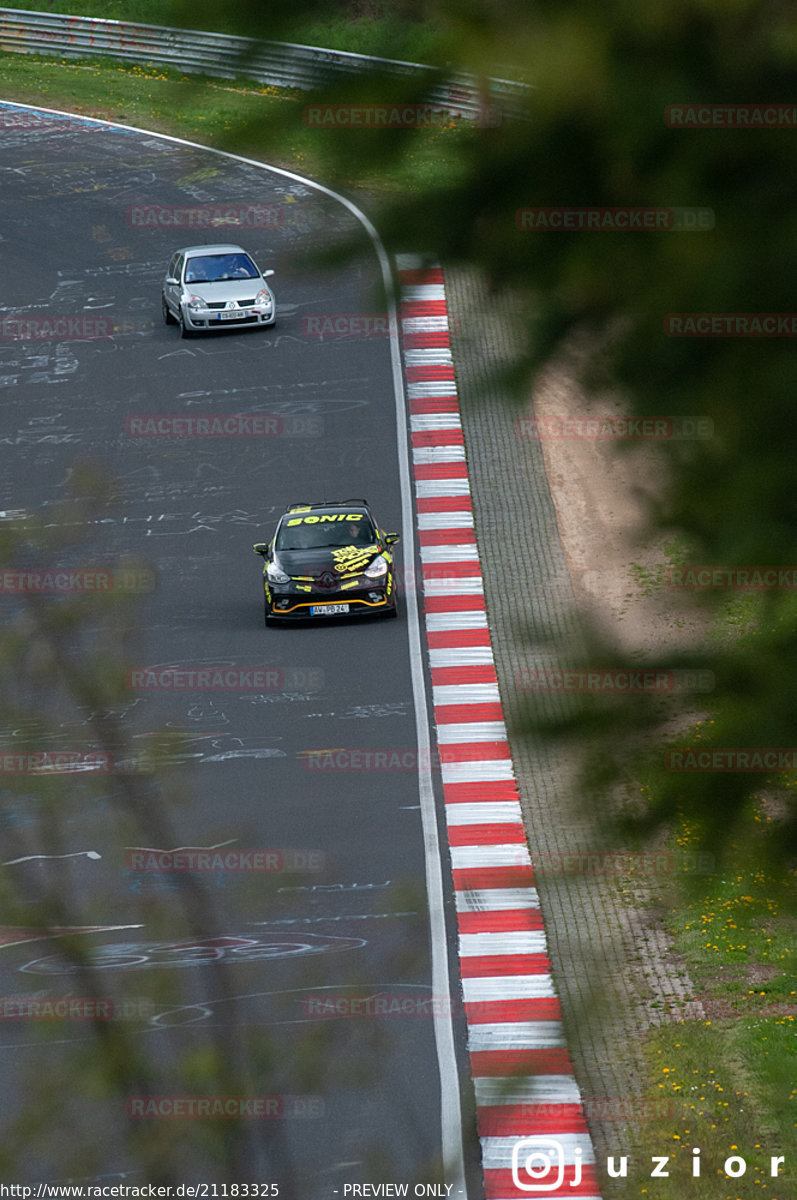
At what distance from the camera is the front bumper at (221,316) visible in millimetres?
35250


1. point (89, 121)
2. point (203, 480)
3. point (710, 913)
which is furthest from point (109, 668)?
point (89, 121)

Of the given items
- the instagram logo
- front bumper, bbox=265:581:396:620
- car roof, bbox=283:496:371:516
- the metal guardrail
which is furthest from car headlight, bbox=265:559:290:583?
the metal guardrail

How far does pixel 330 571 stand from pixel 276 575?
0.81 m

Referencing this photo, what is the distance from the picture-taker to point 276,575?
909 inches

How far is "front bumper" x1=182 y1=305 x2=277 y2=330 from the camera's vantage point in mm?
35250

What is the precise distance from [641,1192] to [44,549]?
23.2 ft

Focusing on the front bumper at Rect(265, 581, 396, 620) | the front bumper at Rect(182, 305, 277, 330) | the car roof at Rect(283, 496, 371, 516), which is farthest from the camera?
the front bumper at Rect(182, 305, 277, 330)

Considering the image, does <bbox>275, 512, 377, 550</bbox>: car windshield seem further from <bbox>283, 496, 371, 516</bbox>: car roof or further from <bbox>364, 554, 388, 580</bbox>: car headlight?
<bbox>364, 554, 388, 580</bbox>: car headlight

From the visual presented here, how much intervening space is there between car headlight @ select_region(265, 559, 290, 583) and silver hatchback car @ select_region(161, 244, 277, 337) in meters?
13.2

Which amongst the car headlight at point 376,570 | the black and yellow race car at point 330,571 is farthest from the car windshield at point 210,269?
the car headlight at point 376,570

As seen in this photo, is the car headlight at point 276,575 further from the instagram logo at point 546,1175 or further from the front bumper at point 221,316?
the front bumper at point 221,316

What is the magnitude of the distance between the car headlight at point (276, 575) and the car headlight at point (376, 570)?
47.5 inches

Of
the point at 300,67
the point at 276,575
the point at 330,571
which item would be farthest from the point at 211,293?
the point at 300,67

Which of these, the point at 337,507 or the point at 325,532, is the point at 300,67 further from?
the point at 337,507
